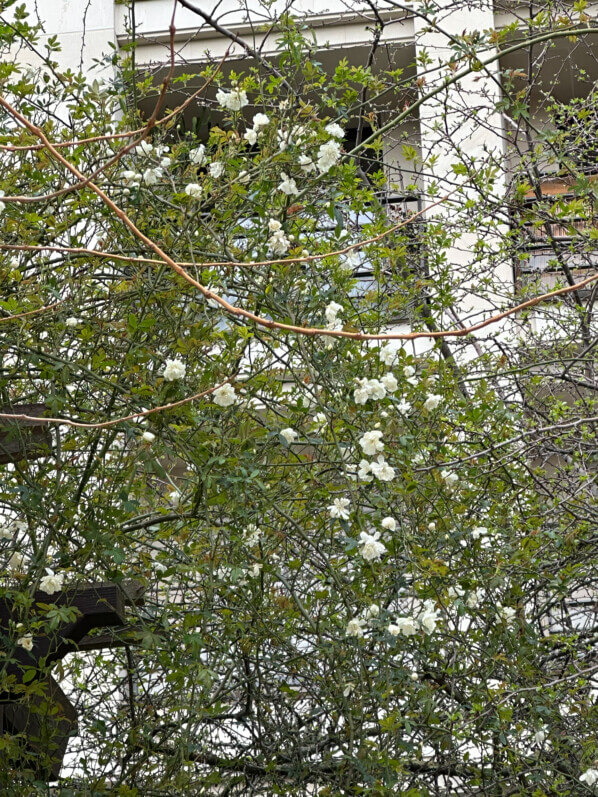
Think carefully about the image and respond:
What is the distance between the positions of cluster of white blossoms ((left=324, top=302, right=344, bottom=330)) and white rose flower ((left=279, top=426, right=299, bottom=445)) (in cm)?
35

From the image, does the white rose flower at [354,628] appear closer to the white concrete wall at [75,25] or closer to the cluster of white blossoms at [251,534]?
the cluster of white blossoms at [251,534]

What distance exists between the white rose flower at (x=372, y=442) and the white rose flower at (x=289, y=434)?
0.22 meters

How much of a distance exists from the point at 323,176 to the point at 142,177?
0.57m

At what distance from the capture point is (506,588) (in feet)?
13.6

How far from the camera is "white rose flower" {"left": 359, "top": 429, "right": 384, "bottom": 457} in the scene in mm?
3170

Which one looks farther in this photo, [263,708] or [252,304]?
[263,708]

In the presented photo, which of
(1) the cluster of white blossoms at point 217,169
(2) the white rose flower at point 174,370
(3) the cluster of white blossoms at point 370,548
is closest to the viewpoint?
(2) the white rose flower at point 174,370

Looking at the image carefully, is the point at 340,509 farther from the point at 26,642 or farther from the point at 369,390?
the point at 26,642

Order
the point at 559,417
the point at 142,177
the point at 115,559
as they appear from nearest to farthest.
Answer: the point at 115,559 < the point at 142,177 < the point at 559,417

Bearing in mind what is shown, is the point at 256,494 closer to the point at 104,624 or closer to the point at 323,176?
the point at 104,624

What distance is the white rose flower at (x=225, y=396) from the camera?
3.02 meters

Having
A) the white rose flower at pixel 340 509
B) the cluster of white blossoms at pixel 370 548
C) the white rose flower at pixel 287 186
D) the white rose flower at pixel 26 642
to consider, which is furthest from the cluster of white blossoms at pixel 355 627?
the white rose flower at pixel 287 186

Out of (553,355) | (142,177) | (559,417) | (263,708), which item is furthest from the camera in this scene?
A: (553,355)

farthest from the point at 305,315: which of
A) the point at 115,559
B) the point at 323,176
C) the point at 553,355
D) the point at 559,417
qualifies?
the point at 553,355
